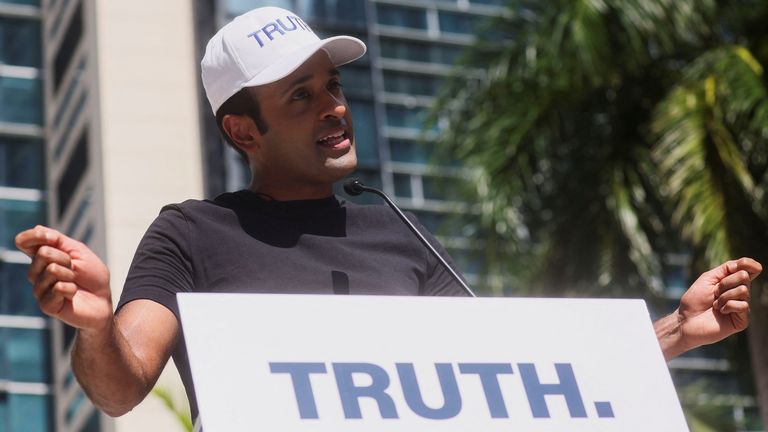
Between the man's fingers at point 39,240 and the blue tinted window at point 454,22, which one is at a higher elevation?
the man's fingers at point 39,240

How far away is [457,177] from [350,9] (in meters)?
10.8

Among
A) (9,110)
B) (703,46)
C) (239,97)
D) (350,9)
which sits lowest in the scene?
(9,110)

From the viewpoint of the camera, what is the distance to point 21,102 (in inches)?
960

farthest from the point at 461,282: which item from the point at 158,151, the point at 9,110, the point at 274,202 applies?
the point at 9,110

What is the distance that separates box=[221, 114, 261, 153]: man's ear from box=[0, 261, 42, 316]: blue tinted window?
20.7 meters

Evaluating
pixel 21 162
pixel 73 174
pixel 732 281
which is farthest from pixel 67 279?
pixel 21 162

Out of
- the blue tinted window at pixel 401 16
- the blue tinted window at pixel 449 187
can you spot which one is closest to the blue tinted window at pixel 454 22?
the blue tinted window at pixel 401 16

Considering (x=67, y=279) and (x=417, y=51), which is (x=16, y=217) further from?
(x=67, y=279)

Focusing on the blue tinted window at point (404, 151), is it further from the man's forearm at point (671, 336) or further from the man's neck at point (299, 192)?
the man's forearm at point (671, 336)

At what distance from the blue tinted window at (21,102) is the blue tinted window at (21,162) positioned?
38 cm

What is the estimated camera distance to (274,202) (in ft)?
8.35

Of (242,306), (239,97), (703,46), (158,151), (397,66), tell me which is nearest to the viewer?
(242,306)

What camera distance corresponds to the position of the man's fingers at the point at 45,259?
189cm

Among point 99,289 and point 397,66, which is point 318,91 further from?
point 397,66
